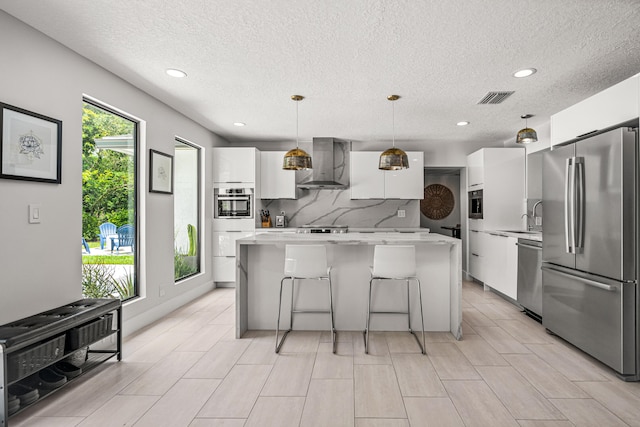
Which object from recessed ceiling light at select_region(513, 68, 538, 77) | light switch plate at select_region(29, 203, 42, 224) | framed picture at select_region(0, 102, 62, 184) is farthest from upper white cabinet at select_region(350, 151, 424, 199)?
light switch plate at select_region(29, 203, 42, 224)

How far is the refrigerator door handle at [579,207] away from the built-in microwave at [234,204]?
4.22 m

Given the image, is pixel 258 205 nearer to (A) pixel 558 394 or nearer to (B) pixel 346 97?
(B) pixel 346 97

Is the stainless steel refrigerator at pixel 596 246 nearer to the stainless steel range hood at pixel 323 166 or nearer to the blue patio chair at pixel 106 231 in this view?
the stainless steel range hood at pixel 323 166

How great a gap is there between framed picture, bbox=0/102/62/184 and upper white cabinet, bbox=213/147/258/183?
311cm

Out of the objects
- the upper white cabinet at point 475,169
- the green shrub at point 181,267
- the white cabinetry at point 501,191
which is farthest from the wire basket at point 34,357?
the upper white cabinet at point 475,169

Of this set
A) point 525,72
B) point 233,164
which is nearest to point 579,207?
point 525,72

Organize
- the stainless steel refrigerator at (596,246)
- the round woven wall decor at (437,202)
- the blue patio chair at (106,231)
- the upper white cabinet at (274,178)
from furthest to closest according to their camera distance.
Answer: the round woven wall decor at (437,202), the upper white cabinet at (274,178), the blue patio chair at (106,231), the stainless steel refrigerator at (596,246)

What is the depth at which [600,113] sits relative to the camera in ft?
9.46

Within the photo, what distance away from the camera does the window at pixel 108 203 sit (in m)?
3.10

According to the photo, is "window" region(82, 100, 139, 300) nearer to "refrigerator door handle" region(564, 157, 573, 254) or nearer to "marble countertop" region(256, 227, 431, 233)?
"marble countertop" region(256, 227, 431, 233)

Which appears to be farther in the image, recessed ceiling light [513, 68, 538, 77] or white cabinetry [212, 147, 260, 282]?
white cabinetry [212, 147, 260, 282]

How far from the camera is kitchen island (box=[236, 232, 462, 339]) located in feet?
11.9

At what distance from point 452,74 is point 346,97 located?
1117 millimetres

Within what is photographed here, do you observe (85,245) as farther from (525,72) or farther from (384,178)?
(384,178)
